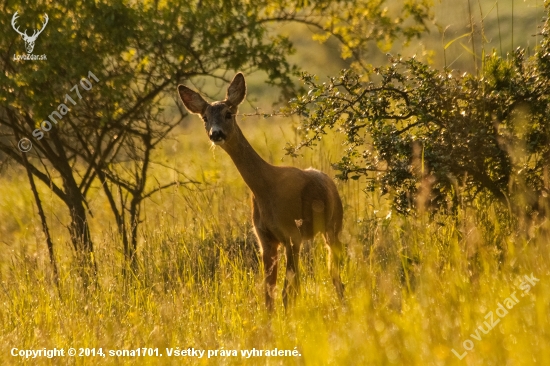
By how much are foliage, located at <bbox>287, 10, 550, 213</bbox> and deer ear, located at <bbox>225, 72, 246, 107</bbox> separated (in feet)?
2.74

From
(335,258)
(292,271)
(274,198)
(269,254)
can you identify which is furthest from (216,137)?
(335,258)

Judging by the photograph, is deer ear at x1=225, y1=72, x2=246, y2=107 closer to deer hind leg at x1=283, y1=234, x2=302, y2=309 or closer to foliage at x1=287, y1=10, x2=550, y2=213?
foliage at x1=287, y1=10, x2=550, y2=213

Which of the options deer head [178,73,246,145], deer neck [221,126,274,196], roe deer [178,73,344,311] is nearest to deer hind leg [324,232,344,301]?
roe deer [178,73,344,311]

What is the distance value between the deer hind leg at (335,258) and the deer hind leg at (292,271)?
332 mm

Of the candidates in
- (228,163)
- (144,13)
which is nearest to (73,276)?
(144,13)

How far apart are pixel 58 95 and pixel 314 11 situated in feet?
11.9

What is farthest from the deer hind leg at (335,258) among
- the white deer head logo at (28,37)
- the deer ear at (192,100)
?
the white deer head logo at (28,37)

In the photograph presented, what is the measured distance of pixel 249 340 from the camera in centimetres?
665

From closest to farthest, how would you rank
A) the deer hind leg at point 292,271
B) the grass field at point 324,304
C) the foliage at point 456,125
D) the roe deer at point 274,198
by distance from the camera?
the grass field at point 324,304 < the deer hind leg at point 292,271 < the foliage at point 456,125 < the roe deer at point 274,198

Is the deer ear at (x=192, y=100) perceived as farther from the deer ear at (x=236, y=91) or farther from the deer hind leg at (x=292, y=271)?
the deer hind leg at (x=292, y=271)

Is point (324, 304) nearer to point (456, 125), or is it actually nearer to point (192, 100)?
point (456, 125)

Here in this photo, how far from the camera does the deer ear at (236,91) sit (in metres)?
9.25

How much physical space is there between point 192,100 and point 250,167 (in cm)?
112

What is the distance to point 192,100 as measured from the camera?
9.34m
